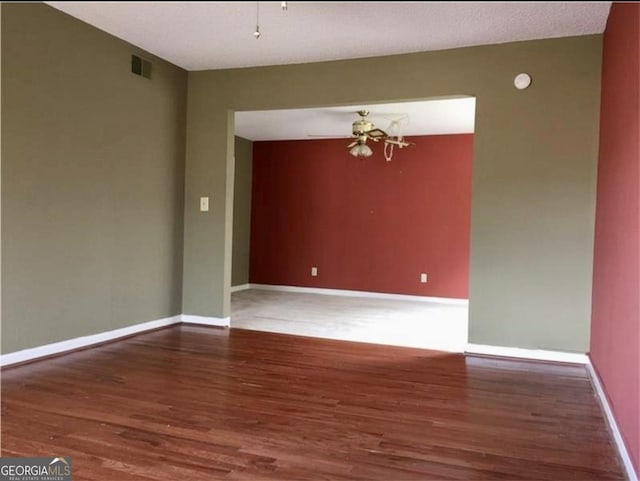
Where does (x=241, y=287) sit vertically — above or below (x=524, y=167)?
below

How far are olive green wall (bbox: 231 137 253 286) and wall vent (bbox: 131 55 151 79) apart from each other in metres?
2.99

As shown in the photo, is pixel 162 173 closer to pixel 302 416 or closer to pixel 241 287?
pixel 302 416

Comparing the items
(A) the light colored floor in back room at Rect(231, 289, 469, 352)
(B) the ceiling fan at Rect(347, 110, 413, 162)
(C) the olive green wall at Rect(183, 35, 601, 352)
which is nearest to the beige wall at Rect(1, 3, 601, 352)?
(C) the olive green wall at Rect(183, 35, 601, 352)

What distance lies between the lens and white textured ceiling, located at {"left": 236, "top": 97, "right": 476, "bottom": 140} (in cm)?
498

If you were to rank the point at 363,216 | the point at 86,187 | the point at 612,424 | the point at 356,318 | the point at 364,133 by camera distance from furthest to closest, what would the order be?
the point at 363,216 < the point at 364,133 < the point at 356,318 < the point at 86,187 < the point at 612,424

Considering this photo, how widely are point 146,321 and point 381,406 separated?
2.36 m

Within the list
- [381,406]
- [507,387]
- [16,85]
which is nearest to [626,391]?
[507,387]

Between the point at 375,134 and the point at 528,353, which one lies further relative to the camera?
the point at 375,134

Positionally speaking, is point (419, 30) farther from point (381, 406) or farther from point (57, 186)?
point (57, 186)

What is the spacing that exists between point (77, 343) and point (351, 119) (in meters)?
3.65

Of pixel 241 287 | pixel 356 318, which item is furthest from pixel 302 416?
pixel 241 287

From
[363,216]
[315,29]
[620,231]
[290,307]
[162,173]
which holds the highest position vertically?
[315,29]

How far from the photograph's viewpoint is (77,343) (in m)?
3.43

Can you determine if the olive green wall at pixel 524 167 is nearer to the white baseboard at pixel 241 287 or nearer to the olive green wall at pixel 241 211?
the olive green wall at pixel 241 211
